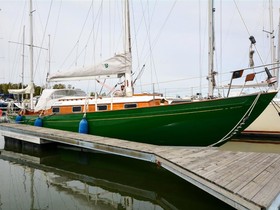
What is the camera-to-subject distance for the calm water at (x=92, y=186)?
5.33 meters

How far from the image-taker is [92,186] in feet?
21.1

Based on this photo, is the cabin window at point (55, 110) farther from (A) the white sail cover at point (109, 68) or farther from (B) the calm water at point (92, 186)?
(B) the calm water at point (92, 186)

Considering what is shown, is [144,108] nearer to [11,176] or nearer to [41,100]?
[11,176]

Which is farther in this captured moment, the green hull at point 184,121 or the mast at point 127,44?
the mast at point 127,44

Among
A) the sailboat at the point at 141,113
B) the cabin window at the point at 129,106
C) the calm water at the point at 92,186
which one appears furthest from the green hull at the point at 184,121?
the calm water at the point at 92,186

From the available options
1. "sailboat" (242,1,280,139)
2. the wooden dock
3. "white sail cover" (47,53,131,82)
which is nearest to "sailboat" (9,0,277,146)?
"white sail cover" (47,53,131,82)

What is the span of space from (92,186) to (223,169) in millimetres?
3042

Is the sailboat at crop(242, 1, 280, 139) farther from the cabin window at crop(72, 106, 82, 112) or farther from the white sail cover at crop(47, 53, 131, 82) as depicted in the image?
the cabin window at crop(72, 106, 82, 112)

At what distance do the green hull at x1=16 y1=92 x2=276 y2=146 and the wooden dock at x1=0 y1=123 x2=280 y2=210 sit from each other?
0.82 m

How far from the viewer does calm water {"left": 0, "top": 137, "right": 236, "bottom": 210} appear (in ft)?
17.5

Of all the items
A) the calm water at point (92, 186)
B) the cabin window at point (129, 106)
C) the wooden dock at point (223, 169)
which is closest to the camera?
the wooden dock at point (223, 169)

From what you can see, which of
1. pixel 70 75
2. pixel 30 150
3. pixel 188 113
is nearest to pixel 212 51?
pixel 188 113

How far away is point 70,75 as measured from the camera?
413 inches

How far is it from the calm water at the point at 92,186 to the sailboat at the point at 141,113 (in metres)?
1.07
